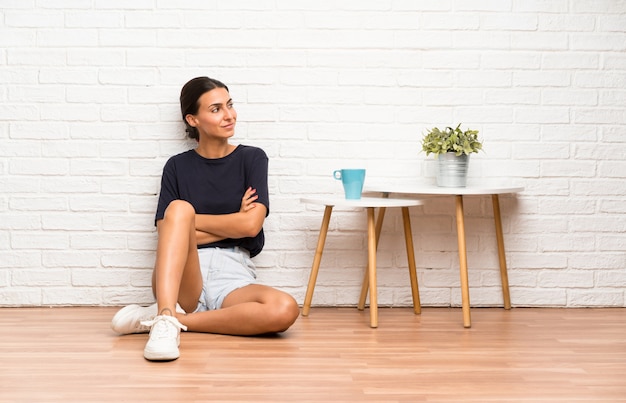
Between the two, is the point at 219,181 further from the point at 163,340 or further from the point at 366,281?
the point at 163,340

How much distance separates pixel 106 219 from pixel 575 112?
189 centimetres

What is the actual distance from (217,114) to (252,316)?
2.51 feet

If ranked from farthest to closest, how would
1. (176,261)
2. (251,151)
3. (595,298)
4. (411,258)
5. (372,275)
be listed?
(595,298)
(411,258)
(251,151)
(372,275)
(176,261)

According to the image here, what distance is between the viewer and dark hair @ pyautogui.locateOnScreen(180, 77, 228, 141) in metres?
2.88

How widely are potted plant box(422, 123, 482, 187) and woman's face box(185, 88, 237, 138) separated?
72 cm

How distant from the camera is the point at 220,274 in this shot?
9.03 feet

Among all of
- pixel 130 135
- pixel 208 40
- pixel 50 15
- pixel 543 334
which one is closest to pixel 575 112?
pixel 543 334

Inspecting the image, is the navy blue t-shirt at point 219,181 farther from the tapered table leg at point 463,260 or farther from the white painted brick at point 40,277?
the tapered table leg at point 463,260

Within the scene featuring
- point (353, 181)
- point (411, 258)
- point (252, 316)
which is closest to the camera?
point (252, 316)

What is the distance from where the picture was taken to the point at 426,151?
296cm

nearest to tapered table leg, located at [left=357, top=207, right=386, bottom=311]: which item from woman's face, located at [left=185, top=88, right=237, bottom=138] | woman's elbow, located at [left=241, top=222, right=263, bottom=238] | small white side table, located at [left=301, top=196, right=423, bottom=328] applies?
small white side table, located at [left=301, top=196, right=423, bottom=328]

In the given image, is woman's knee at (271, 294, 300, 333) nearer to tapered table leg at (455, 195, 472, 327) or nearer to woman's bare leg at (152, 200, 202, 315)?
woman's bare leg at (152, 200, 202, 315)

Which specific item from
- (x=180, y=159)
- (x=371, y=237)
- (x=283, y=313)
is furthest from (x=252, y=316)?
(x=180, y=159)

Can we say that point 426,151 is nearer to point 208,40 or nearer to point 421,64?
point 421,64
